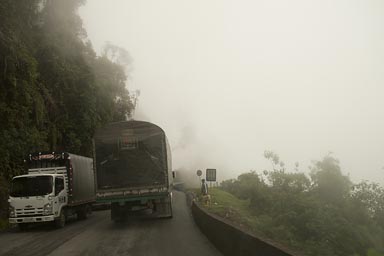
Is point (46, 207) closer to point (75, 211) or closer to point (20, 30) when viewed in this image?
point (75, 211)

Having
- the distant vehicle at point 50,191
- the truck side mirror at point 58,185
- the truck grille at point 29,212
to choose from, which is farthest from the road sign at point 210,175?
the truck grille at point 29,212

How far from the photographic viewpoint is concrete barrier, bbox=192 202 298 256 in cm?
705

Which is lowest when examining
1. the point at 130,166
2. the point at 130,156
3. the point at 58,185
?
the point at 58,185

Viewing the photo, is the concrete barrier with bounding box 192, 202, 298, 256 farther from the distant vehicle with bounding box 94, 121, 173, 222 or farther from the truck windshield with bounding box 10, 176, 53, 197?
Answer: the truck windshield with bounding box 10, 176, 53, 197

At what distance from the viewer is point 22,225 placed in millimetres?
17875

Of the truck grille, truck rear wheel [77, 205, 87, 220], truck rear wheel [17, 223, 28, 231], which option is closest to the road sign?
truck rear wheel [77, 205, 87, 220]

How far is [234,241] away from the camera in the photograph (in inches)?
371

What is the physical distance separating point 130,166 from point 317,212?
8571 millimetres

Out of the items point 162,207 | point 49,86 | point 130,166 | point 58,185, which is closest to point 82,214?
point 58,185

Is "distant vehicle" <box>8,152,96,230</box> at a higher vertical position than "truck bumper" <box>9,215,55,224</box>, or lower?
higher

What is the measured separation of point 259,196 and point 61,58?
68.5ft

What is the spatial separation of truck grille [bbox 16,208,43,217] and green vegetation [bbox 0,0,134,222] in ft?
15.8

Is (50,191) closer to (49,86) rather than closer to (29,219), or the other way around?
(29,219)

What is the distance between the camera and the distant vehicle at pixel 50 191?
17.3 m
